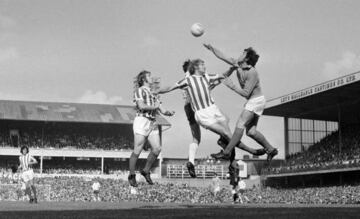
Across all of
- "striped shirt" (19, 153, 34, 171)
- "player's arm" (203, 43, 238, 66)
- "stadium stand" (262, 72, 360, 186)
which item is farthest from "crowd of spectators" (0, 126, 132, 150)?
"player's arm" (203, 43, 238, 66)

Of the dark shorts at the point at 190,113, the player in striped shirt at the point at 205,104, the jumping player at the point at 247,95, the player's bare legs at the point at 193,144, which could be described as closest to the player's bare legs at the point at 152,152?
the player's bare legs at the point at 193,144

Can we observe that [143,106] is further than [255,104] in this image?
Yes

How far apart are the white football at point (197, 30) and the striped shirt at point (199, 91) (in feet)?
3.26

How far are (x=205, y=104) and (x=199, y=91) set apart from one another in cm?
30

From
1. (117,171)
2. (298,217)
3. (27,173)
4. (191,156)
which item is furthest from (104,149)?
(298,217)

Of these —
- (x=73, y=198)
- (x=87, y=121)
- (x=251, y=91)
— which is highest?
(x=87, y=121)

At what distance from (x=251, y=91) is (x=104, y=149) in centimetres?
5141

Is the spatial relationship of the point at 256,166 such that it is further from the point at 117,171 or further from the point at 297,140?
the point at 117,171

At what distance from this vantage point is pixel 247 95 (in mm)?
12195

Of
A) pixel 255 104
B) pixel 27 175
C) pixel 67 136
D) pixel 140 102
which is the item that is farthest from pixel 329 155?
pixel 255 104

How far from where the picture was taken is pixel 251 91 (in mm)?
12250

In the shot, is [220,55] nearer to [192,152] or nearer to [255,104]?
[255,104]

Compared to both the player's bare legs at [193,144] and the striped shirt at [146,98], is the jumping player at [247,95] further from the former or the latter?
the striped shirt at [146,98]

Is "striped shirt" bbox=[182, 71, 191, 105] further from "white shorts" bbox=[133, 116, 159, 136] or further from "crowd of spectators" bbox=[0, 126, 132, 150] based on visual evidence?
"crowd of spectators" bbox=[0, 126, 132, 150]
